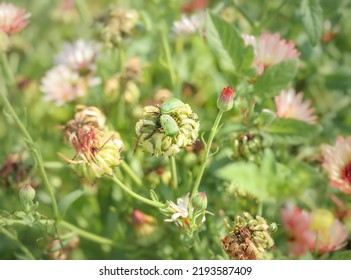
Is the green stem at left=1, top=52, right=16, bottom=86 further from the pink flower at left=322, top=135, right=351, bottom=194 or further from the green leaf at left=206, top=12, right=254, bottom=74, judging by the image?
the pink flower at left=322, top=135, right=351, bottom=194

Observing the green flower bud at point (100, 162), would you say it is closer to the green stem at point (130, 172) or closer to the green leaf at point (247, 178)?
the green stem at point (130, 172)

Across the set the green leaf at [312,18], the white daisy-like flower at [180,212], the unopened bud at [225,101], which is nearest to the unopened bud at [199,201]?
the white daisy-like flower at [180,212]

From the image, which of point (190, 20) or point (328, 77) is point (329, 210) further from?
point (190, 20)

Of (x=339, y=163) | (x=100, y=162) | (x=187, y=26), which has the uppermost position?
(x=100, y=162)

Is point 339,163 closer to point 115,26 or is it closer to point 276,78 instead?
point 276,78

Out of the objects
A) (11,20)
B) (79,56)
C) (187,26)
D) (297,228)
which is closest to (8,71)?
(11,20)
